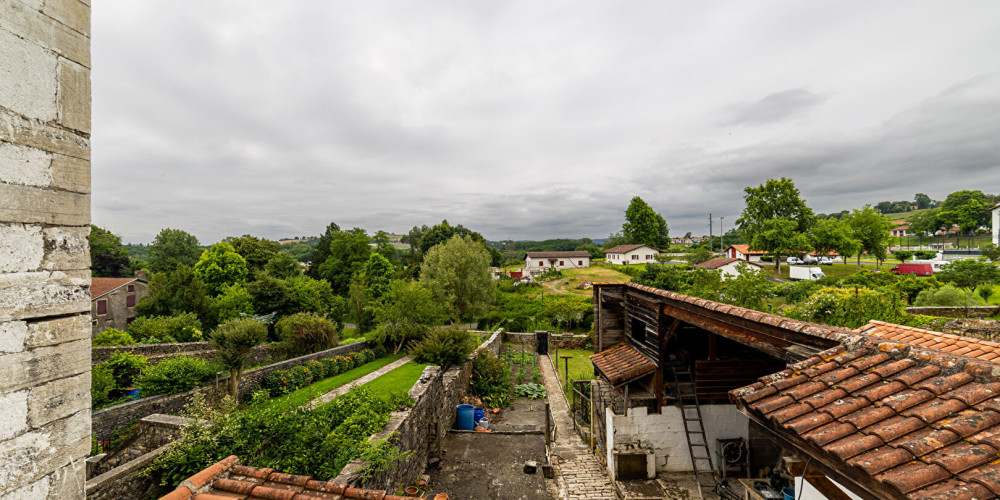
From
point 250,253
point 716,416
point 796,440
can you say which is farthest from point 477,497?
point 250,253

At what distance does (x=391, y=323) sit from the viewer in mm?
17188

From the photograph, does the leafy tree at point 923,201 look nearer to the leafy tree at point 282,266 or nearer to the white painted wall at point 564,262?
the white painted wall at point 564,262

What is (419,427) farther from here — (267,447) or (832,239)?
(832,239)

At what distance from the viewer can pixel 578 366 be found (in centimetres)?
1833

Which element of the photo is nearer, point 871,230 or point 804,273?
point 804,273

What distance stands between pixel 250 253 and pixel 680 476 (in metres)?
42.2

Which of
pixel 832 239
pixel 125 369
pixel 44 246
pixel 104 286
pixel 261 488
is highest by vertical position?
pixel 832 239

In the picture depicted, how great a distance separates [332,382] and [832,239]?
4266 cm

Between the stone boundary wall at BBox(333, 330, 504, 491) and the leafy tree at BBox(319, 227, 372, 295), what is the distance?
3110cm

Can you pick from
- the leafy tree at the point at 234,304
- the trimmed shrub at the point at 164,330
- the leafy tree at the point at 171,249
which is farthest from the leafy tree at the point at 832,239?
the leafy tree at the point at 171,249

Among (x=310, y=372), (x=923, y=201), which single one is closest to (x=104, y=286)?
(x=310, y=372)

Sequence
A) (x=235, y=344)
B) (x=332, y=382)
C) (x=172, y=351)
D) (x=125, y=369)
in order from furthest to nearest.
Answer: (x=172, y=351)
(x=332, y=382)
(x=125, y=369)
(x=235, y=344)

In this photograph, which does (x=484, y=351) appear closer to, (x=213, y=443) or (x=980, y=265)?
(x=213, y=443)

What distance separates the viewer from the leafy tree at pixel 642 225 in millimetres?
54750
